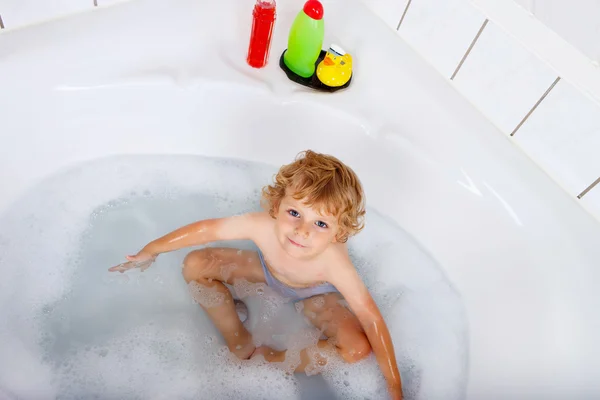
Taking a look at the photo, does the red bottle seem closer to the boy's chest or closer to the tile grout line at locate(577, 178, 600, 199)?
the boy's chest

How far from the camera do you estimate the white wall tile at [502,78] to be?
0.96m

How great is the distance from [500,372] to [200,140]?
0.84 metres

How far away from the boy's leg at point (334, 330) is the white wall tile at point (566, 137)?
528mm

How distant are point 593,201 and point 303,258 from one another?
0.60m

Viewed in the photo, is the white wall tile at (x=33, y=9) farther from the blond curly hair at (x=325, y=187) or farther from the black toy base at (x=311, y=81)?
the blond curly hair at (x=325, y=187)

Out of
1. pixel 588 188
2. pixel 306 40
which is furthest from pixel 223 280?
pixel 588 188

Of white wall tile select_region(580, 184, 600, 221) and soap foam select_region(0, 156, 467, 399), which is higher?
white wall tile select_region(580, 184, 600, 221)

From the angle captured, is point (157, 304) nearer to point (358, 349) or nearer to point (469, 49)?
point (358, 349)

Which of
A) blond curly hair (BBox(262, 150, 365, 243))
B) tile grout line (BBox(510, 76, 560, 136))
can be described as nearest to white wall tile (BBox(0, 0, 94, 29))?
blond curly hair (BBox(262, 150, 365, 243))

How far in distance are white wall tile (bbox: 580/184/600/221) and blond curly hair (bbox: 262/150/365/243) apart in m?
0.46

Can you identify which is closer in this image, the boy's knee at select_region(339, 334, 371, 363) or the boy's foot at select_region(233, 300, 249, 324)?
the boy's knee at select_region(339, 334, 371, 363)

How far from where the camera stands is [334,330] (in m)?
1.14

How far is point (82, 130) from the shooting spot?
3.69 ft

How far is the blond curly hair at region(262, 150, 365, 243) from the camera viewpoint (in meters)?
0.91
